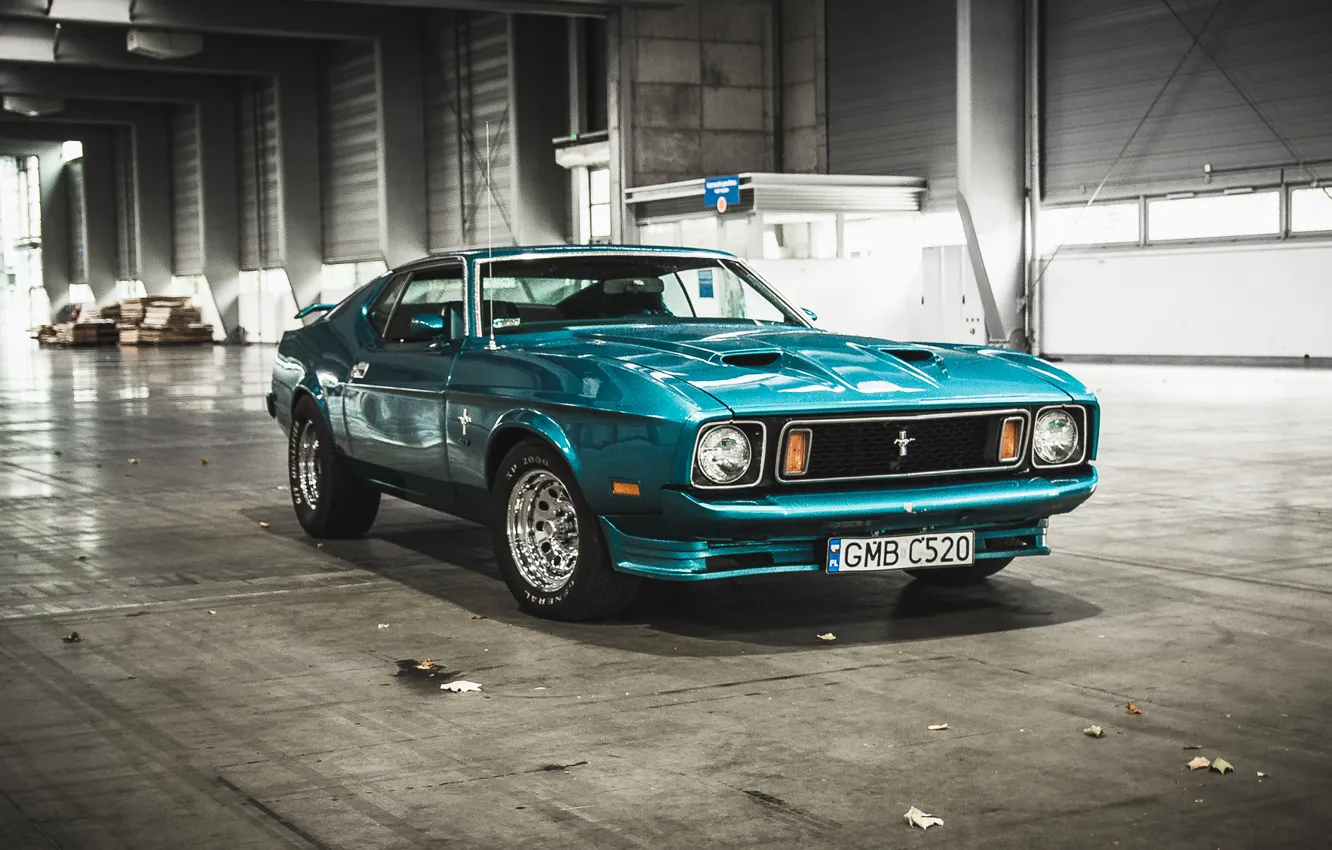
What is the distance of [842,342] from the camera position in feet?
21.0

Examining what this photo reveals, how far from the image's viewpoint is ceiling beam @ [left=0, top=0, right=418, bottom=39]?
3397cm

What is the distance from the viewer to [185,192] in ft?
185

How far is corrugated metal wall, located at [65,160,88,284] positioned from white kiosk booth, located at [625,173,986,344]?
1524 inches

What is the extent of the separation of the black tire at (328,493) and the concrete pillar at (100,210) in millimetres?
56507

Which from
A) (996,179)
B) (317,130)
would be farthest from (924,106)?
(317,130)

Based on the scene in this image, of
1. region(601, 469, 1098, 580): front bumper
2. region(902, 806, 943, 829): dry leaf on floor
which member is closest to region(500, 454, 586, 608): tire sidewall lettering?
region(601, 469, 1098, 580): front bumper

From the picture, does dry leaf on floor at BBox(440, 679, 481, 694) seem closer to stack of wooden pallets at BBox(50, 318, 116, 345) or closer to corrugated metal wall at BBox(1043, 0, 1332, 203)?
corrugated metal wall at BBox(1043, 0, 1332, 203)

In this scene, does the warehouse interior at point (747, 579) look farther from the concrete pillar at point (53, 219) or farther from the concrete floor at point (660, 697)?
the concrete pillar at point (53, 219)

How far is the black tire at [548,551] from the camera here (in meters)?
5.82

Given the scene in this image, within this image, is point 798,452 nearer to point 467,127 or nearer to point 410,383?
point 410,383

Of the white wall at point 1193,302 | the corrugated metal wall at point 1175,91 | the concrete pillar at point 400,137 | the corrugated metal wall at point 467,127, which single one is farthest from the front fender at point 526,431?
the concrete pillar at point 400,137

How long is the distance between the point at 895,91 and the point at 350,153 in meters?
19.1

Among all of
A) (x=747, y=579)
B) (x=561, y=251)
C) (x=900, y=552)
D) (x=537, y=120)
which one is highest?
(x=537, y=120)

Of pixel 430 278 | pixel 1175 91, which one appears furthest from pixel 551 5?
pixel 430 278
